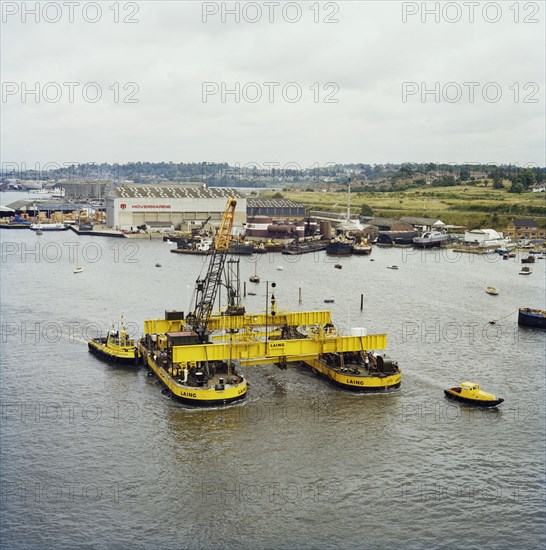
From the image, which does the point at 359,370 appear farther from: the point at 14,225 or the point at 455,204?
the point at 455,204

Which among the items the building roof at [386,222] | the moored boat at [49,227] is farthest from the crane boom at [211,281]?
the moored boat at [49,227]

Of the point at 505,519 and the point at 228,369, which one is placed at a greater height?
the point at 228,369

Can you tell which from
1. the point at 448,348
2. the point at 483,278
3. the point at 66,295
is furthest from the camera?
the point at 483,278

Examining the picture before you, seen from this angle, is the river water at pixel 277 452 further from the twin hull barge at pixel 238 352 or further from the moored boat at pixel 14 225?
the moored boat at pixel 14 225

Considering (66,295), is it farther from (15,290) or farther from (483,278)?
(483,278)

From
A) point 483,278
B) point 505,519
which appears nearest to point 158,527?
point 505,519

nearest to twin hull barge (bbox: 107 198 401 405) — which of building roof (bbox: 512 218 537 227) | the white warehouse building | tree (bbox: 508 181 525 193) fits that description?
the white warehouse building
